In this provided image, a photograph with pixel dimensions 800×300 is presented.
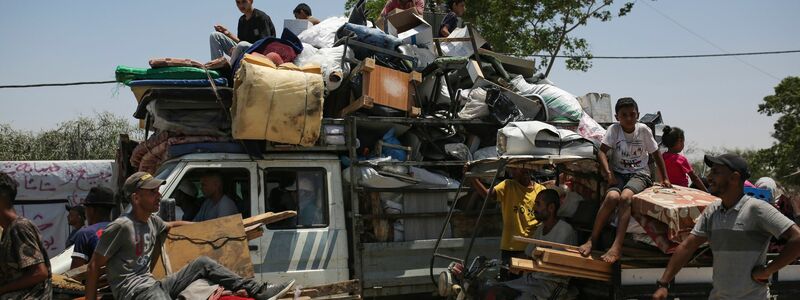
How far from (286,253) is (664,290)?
2936 mm

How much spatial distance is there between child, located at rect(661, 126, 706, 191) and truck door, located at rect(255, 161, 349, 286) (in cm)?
328

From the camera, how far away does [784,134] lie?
2747 cm

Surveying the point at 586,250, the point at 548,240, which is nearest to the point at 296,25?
the point at 548,240

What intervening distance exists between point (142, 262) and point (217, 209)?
1.52 meters

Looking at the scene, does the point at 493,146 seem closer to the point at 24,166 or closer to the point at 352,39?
the point at 352,39

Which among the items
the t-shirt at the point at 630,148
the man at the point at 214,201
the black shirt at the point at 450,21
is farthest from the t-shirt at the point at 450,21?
the man at the point at 214,201

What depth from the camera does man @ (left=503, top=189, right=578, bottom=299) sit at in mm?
5770

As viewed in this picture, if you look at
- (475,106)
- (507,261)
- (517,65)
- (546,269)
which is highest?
(517,65)

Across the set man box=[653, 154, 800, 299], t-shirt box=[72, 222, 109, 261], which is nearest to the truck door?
t-shirt box=[72, 222, 109, 261]

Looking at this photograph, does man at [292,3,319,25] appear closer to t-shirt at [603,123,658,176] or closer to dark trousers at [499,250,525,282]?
dark trousers at [499,250,525,282]

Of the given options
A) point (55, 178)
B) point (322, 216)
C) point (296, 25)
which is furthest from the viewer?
point (55, 178)

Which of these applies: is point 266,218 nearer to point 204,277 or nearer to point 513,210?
point 204,277

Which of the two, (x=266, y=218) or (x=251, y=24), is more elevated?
(x=251, y=24)

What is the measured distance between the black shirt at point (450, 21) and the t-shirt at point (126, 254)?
17.2 ft
